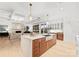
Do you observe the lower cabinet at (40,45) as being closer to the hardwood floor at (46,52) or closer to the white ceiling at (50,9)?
the hardwood floor at (46,52)

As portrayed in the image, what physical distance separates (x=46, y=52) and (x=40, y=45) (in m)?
0.17

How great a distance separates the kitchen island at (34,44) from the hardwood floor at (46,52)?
7 cm

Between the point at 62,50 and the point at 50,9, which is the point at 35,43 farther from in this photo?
the point at 50,9

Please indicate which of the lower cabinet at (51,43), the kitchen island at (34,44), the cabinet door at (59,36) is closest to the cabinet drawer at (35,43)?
the kitchen island at (34,44)

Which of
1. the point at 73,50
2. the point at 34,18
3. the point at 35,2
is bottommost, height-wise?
the point at 73,50

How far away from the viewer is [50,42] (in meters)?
2.47

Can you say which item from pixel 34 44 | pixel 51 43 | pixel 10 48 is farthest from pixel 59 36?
pixel 10 48

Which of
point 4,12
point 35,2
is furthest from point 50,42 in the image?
point 4,12

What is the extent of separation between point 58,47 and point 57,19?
0.51m

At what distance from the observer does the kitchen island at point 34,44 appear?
7.77ft

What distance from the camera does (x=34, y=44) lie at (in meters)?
2.37

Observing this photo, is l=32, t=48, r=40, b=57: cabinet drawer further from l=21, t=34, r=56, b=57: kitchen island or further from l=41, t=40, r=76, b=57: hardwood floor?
l=41, t=40, r=76, b=57: hardwood floor

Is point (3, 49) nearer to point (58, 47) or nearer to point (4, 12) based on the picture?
point (4, 12)

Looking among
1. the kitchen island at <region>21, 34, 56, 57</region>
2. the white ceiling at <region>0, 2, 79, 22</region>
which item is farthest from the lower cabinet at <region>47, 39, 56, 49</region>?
the white ceiling at <region>0, 2, 79, 22</region>
